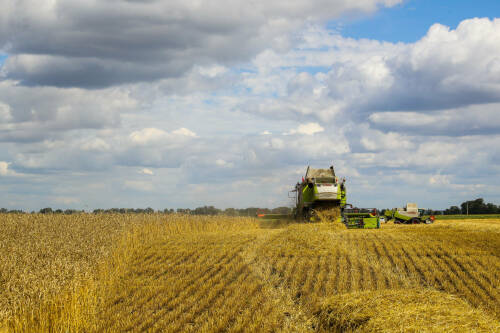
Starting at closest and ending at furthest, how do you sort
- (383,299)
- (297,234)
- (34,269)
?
(383,299), (34,269), (297,234)

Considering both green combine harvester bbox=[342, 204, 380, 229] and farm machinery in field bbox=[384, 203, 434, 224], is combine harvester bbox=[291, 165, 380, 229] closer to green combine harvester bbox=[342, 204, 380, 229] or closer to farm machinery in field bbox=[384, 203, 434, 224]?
A: green combine harvester bbox=[342, 204, 380, 229]

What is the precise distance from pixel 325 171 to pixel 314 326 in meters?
18.9

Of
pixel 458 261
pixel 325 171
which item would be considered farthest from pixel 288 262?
pixel 325 171

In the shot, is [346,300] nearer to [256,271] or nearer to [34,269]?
[256,271]

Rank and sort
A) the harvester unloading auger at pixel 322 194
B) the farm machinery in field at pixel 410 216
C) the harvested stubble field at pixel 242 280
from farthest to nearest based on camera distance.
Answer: the farm machinery in field at pixel 410 216 < the harvester unloading auger at pixel 322 194 < the harvested stubble field at pixel 242 280

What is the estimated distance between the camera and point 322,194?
25.1m

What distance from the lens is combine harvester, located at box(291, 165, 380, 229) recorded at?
25.2 metres

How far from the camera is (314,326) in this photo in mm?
8164

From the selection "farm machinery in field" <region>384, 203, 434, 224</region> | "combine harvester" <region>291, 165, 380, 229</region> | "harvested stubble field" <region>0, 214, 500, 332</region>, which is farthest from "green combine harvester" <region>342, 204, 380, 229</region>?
"farm machinery in field" <region>384, 203, 434, 224</region>

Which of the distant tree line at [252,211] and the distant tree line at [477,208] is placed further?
the distant tree line at [477,208]

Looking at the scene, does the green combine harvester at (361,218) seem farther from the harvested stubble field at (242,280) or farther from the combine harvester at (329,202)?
the harvested stubble field at (242,280)

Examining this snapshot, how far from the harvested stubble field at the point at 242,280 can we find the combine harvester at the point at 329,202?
611 centimetres

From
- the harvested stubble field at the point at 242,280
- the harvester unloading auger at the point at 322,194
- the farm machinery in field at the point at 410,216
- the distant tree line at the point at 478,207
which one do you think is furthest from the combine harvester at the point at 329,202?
the distant tree line at the point at 478,207

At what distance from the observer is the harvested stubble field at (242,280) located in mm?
7828
